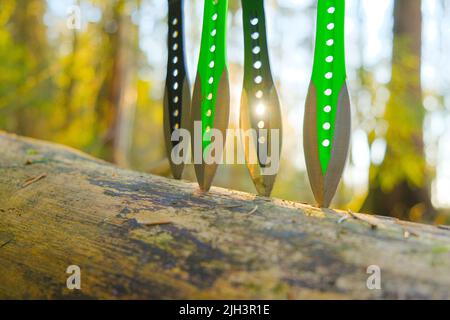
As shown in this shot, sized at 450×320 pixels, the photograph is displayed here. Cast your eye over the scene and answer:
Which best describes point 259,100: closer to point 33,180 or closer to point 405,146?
point 33,180

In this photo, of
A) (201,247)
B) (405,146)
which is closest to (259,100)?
(201,247)

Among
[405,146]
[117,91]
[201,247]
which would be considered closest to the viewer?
[201,247]

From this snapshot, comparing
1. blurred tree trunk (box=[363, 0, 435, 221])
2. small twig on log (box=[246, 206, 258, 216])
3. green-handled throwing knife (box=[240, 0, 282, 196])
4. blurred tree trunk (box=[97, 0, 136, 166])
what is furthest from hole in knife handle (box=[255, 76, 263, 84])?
blurred tree trunk (box=[97, 0, 136, 166])

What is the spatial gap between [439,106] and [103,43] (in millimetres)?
5523

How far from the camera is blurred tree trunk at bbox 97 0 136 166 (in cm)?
666

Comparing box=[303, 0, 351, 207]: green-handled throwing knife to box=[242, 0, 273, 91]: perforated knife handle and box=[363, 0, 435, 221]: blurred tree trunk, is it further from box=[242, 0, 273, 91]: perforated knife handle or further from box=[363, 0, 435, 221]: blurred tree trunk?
box=[363, 0, 435, 221]: blurred tree trunk

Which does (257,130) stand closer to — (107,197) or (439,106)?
(107,197)

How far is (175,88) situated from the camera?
7.00 ft

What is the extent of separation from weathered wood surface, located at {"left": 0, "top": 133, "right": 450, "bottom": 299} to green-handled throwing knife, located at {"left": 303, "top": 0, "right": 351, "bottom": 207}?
0.64ft

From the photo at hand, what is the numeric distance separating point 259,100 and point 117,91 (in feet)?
17.6

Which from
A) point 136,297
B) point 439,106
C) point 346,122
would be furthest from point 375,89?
point 136,297

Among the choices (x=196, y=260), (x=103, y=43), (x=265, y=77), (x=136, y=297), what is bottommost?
(x=136, y=297)

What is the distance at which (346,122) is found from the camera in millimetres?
1768

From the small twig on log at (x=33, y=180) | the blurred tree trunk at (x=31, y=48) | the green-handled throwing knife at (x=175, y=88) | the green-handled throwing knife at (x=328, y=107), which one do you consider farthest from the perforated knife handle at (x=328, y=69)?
the blurred tree trunk at (x=31, y=48)
